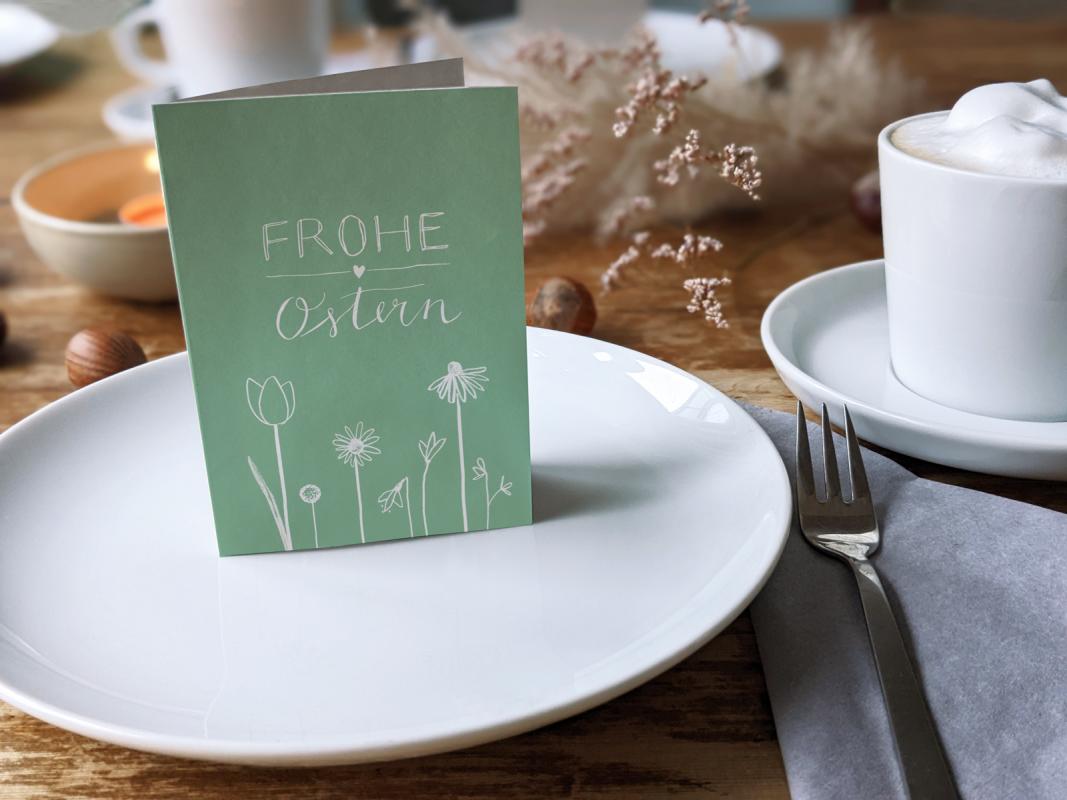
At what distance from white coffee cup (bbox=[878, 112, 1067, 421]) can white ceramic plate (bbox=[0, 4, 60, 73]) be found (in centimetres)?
181

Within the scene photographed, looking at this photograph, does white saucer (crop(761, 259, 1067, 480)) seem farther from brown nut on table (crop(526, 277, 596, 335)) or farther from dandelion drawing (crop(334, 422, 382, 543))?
dandelion drawing (crop(334, 422, 382, 543))

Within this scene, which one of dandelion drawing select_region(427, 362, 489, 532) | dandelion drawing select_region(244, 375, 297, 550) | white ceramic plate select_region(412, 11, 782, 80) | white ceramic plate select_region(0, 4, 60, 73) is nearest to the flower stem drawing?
dandelion drawing select_region(244, 375, 297, 550)

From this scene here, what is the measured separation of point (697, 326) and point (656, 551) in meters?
0.46

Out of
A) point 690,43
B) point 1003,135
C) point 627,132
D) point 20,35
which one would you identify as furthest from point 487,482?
point 20,35

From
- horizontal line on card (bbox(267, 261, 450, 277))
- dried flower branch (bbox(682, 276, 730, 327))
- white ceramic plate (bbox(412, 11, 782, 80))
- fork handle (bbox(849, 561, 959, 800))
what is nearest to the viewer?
fork handle (bbox(849, 561, 959, 800))

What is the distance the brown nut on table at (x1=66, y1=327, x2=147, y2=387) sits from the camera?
846 mm

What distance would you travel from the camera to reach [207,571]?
0.57 m

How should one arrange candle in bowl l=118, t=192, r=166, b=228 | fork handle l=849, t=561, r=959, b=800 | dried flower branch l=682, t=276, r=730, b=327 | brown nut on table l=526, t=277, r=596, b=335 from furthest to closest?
candle in bowl l=118, t=192, r=166, b=228 → brown nut on table l=526, t=277, r=596, b=335 → dried flower branch l=682, t=276, r=730, b=327 → fork handle l=849, t=561, r=959, b=800

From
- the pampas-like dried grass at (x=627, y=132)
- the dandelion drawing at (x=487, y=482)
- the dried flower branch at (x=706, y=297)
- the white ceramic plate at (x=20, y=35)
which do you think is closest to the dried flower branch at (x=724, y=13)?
the pampas-like dried grass at (x=627, y=132)

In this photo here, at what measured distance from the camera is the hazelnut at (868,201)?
1.16 m

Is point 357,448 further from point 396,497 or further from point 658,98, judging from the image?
point 658,98

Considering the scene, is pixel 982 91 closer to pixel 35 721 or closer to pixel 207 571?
pixel 207 571

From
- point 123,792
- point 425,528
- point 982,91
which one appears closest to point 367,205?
point 425,528

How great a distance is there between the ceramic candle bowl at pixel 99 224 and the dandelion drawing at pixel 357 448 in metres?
0.46
